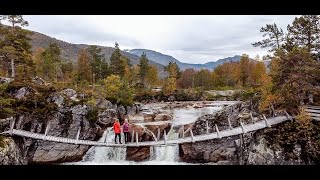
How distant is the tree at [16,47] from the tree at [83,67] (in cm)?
174

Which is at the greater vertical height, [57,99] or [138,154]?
[57,99]

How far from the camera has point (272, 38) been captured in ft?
33.2

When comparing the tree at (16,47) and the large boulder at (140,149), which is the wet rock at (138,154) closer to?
the large boulder at (140,149)

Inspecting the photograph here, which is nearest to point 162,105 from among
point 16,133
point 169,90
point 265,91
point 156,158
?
point 169,90

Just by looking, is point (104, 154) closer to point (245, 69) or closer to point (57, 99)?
point (57, 99)

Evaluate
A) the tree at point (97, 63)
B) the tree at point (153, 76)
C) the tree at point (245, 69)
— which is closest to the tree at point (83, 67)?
the tree at point (97, 63)

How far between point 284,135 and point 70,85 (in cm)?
718

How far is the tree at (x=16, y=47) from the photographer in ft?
34.6

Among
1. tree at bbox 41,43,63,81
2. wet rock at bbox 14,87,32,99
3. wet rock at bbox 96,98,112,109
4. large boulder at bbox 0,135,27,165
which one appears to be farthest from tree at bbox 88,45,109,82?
large boulder at bbox 0,135,27,165

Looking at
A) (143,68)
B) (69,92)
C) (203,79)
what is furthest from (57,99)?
(203,79)

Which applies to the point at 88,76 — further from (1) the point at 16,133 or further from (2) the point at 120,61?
(1) the point at 16,133

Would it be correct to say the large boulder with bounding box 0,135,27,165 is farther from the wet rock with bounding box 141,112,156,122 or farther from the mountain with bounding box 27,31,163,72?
the wet rock with bounding box 141,112,156,122

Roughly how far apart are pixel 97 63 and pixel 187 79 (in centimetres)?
325
